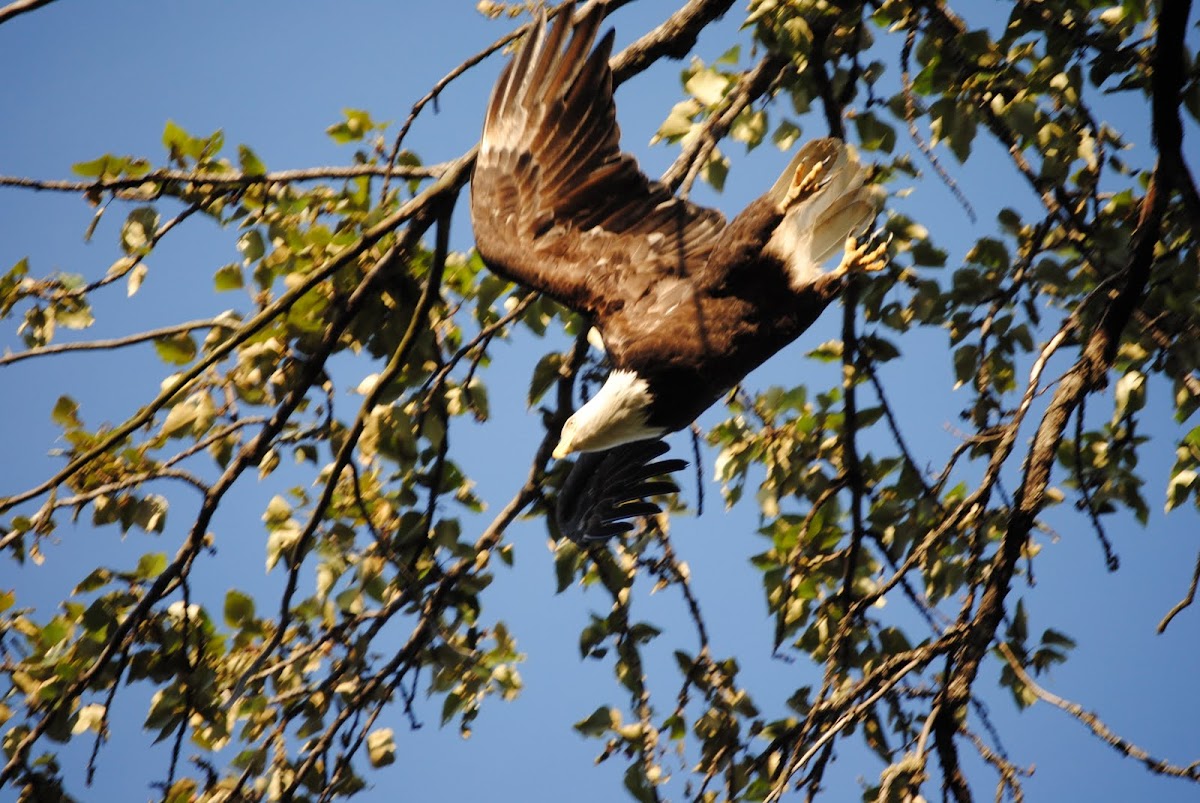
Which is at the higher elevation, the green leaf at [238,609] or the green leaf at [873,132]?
the green leaf at [873,132]

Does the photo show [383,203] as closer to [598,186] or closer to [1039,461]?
[598,186]

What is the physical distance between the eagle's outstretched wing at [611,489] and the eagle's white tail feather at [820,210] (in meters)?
0.91

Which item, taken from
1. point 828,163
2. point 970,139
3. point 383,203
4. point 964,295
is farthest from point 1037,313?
point 383,203

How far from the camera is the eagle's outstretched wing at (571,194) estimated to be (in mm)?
3557

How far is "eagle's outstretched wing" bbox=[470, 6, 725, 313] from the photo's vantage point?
3.56 metres

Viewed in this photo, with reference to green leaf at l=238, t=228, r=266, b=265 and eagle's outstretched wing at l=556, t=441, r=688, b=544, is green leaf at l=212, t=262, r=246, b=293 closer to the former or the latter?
green leaf at l=238, t=228, r=266, b=265

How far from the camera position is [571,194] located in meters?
3.74

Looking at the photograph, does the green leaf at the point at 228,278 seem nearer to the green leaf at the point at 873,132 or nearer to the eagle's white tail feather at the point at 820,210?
the eagle's white tail feather at the point at 820,210

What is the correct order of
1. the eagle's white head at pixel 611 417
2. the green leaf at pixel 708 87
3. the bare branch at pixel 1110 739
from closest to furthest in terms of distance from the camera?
the bare branch at pixel 1110 739 → the eagle's white head at pixel 611 417 → the green leaf at pixel 708 87

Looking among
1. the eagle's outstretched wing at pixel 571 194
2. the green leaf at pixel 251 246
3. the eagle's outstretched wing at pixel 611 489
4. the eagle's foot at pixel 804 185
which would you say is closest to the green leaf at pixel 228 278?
the green leaf at pixel 251 246

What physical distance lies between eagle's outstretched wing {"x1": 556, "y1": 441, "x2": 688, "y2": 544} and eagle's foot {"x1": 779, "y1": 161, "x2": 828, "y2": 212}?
1013 mm

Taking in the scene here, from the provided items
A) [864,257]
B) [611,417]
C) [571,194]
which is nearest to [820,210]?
[864,257]

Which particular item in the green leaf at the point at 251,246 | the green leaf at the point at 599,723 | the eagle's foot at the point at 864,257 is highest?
the green leaf at the point at 251,246

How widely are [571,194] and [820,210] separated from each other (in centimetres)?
81
